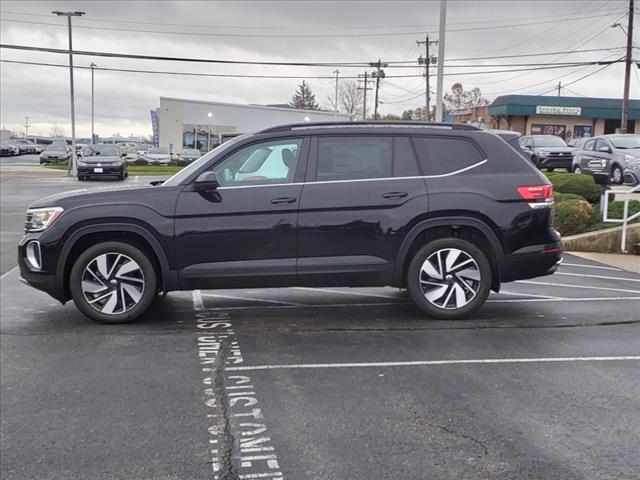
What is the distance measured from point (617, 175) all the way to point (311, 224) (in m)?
17.2

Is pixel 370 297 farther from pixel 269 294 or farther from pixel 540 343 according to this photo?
pixel 540 343

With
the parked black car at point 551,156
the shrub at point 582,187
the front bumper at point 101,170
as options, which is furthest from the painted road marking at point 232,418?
the front bumper at point 101,170

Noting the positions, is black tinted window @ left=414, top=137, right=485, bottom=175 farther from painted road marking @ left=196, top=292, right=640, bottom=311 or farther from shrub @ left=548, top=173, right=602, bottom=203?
shrub @ left=548, top=173, right=602, bottom=203

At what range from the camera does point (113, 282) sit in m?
6.38

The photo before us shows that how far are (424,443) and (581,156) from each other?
21.1m

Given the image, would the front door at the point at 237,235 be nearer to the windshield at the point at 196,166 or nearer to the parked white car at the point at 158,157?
the windshield at the point at 196,166

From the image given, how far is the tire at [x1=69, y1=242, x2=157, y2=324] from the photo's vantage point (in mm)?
6309

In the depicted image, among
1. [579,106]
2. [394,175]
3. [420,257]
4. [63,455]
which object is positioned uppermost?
[579,106]

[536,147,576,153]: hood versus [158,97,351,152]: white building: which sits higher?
[158,97,351,152]: white building

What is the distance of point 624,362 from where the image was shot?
5375mm

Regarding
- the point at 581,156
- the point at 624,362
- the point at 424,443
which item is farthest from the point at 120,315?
the point at 581,156

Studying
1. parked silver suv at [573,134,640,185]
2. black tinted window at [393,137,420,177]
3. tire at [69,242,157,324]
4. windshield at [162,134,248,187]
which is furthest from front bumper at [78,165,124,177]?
black tinted window at [393,137,420,177]

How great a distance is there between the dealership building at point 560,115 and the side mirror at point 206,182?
4637 centimetres

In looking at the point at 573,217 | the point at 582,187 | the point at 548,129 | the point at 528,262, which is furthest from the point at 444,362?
the point at 548,129
